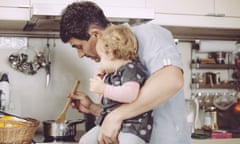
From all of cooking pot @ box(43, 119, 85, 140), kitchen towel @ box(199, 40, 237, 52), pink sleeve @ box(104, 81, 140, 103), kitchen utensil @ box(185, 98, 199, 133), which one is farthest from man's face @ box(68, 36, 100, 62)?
kitchen towel @ box(199, 40, 237, 52)

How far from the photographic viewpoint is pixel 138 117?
148 centimetres

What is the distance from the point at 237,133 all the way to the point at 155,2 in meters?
0.90

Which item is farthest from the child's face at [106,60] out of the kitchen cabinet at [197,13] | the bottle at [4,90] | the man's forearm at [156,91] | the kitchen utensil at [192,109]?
the kitchen utensil at [192,109]

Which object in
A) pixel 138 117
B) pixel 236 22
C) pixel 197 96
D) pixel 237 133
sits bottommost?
pixel 237 133

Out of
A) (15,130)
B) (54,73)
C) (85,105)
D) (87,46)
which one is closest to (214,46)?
(54,73)

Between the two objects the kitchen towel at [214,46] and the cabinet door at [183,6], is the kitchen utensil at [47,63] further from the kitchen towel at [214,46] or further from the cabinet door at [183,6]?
the kitchen towel at [214,46]

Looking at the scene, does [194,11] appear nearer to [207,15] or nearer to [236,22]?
[207,15]

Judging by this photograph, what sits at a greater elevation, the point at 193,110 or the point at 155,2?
the point at 155,2

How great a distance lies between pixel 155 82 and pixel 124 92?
0.34 feet

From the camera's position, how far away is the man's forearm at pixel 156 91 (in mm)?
1383

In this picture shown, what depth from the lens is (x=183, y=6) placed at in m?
2.54

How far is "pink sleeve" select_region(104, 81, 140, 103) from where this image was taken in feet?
4.62

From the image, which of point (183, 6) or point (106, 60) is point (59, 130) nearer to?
point (106, 60)

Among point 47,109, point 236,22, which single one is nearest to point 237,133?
point 236,22
